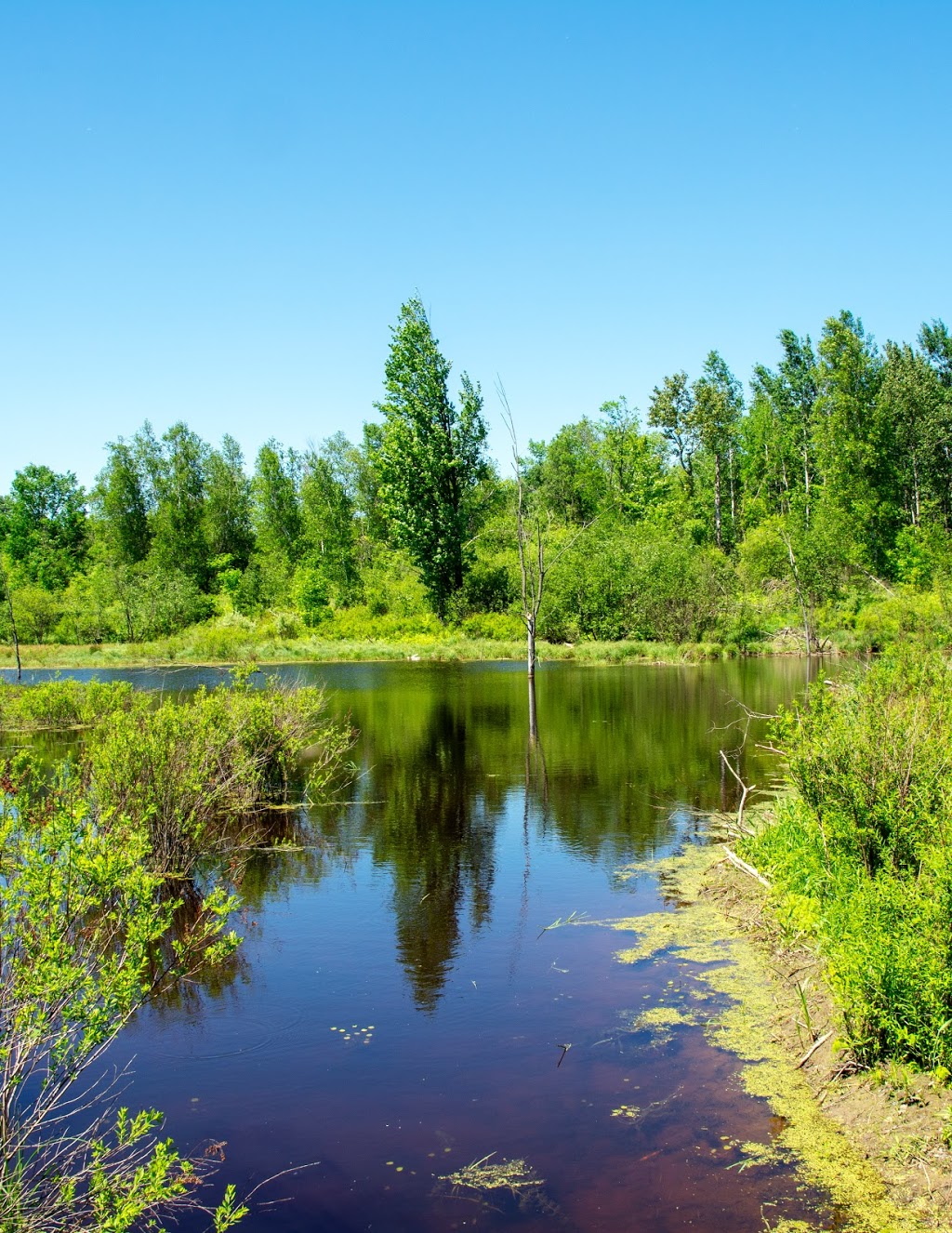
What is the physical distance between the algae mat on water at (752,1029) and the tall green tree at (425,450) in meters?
42.0

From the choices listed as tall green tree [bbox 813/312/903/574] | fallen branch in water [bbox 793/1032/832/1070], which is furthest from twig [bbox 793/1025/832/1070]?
tall green tree [bbox 813/312/903/574]

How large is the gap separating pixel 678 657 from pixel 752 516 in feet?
82.6

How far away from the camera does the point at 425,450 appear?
5216cm

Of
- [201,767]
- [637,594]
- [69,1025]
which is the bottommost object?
[69,1025]

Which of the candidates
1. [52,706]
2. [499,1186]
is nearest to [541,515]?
[52,706]

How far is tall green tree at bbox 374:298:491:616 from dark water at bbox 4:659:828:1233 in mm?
38428

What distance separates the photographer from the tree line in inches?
2045

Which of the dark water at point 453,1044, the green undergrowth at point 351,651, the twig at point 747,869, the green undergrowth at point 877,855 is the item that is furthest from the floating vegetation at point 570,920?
the green undergrowth at point 351,651

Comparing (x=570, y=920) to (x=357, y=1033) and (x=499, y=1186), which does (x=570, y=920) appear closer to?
(x=357, y=1033)

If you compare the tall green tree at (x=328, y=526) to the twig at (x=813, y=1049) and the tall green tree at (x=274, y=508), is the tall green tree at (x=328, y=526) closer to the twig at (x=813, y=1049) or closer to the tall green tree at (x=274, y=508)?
the tall green tree at (x=274, y=508)

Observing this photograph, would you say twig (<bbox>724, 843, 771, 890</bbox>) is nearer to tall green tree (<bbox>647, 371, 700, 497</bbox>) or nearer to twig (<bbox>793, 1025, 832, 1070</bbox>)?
twig (<bbox>793, 1025, 832, 1070</bbox>)

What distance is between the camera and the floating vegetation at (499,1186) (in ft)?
17.3

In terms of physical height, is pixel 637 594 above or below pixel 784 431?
below

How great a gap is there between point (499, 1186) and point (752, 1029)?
8.70 ft
